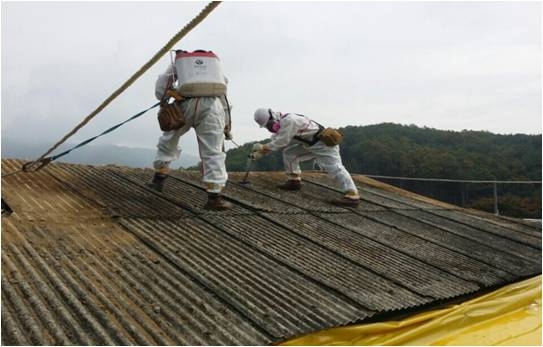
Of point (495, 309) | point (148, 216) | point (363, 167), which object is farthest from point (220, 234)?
point (363, 167)

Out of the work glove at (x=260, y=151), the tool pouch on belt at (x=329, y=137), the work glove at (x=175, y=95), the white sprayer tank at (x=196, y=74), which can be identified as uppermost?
the white sprayer tank at (x=196, y=74)

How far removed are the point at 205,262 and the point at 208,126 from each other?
1.93m

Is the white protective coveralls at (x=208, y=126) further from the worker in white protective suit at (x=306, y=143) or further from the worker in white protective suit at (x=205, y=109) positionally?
the worker in white protective suit at (x=306, y=143)

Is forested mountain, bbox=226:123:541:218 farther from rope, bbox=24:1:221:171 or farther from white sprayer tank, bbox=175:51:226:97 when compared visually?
rope, bbox=24:1:221:171

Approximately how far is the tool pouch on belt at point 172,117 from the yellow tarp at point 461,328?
2.95 metres

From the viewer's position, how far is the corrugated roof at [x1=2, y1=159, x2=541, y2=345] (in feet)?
7.71

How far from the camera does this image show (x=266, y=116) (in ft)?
20.9

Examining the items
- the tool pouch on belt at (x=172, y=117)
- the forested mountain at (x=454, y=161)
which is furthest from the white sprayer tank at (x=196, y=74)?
the forested mountain at (x=454, y=161)

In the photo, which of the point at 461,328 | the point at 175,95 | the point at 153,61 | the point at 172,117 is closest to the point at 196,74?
the point at 175,95

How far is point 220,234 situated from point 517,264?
303cm

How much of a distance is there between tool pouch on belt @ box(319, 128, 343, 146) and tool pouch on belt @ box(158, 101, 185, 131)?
224cm

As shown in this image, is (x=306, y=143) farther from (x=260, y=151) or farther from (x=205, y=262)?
(x=205, y=262)

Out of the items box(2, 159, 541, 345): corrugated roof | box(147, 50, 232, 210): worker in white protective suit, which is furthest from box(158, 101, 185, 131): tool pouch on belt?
box(2, 159, 541, 345): corrugated roof

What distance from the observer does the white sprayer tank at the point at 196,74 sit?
15.8 feet
